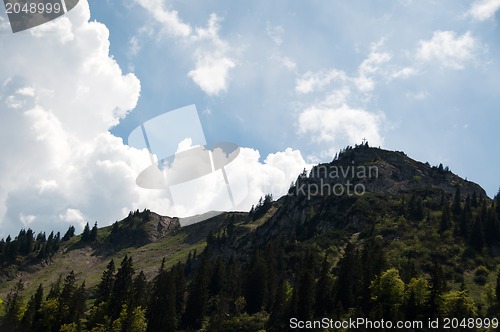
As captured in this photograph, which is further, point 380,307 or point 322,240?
point 322,240

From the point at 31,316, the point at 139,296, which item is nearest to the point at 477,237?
the point at 139,296

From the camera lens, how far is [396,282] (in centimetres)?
10506

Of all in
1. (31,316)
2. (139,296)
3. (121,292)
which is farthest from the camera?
(121,292)

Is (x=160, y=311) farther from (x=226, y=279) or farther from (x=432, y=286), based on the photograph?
(x=432, y=286)

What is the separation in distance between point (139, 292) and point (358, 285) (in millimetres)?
58457

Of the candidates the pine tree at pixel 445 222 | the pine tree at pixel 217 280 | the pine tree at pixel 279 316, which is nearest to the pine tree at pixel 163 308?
the pine tree at pixel 279 316

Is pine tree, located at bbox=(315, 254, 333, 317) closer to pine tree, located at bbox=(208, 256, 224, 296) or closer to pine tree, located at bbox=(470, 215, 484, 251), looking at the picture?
pine tree, located at bbox=(208, 256, 224, 296)

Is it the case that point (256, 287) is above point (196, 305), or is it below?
above

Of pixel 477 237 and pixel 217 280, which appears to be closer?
pixel 217 280

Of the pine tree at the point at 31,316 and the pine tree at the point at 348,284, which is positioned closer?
the pine tree at the point at 348,284

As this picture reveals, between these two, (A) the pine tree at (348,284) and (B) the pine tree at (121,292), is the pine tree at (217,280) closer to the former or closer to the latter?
(B) the pine tree at (121,292)

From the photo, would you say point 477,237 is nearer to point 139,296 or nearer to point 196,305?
point 196,305

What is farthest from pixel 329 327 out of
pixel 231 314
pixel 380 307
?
pixel 231 314

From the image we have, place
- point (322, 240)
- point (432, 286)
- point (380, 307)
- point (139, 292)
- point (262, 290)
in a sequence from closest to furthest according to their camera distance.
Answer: point (380, 307) < point (432, 286) < point (139, 292) < point (262, 290) < point (322, 240)
